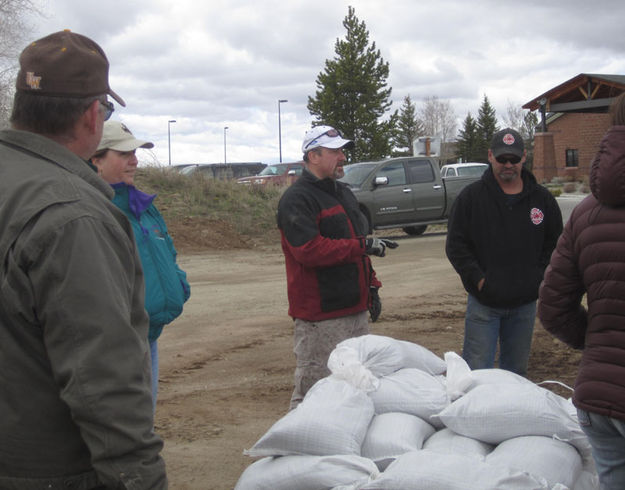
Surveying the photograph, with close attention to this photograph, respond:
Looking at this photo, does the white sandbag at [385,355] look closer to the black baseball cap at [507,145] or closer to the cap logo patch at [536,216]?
the cap logo patch at [536,216]

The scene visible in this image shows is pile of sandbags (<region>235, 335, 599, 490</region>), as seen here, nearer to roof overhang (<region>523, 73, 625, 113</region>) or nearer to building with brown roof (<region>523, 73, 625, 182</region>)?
roof overhang (<region>523, 73, 625, 113</region>)

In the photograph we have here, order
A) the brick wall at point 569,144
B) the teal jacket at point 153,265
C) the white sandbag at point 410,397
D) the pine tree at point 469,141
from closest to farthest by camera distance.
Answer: the white sandbag at point 410,397 < the teal jacket at point 153,265 < the brick wall at point 569,144 < the pine tree at point 469,141

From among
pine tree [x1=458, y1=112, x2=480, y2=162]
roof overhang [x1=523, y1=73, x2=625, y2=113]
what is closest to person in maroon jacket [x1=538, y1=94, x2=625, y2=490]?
roof overhang [x1=523, y1=73, x2=625, y2=113]

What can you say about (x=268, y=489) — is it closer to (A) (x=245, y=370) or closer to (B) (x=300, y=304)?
(B) (x=300, y=304)

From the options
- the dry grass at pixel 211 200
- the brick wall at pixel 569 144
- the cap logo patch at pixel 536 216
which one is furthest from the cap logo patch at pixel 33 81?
the brick wall at pixel 569 144

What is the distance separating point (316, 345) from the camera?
4.48 meters

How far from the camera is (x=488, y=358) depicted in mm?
4668

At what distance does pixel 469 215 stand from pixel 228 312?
5.92 meters

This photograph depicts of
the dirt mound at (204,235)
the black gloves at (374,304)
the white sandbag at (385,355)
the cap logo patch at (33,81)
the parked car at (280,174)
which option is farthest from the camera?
the parked car at (280,174)

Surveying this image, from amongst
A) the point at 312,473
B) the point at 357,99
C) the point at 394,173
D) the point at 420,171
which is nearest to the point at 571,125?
the point at 357,99

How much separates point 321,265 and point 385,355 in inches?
30.8

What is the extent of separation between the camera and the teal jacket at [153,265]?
3617 millimetres

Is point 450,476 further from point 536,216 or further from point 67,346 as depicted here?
point 536,216

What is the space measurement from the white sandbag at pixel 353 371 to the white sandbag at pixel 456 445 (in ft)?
1.29
